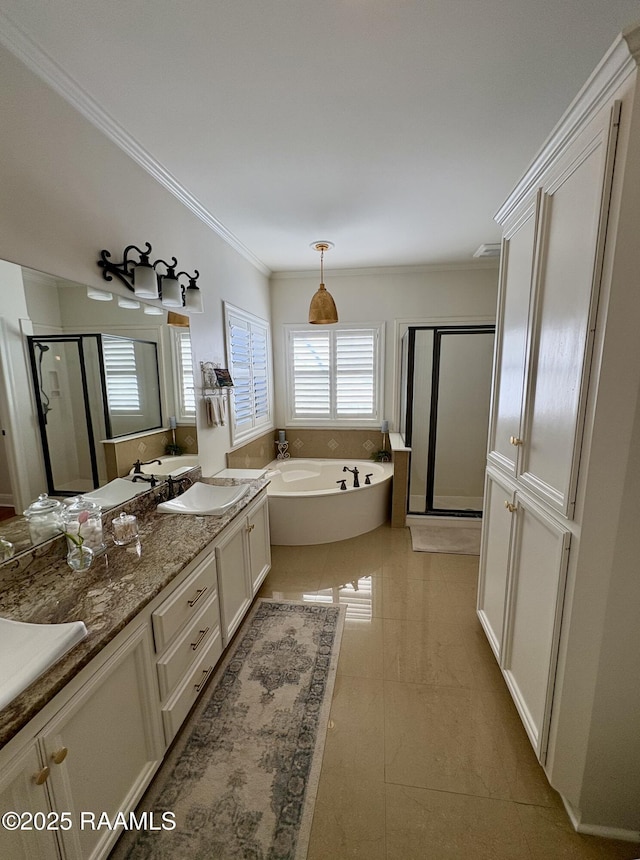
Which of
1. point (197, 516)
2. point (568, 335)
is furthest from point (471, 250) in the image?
point (197, 516)

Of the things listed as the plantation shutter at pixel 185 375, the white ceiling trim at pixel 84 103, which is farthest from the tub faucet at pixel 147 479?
the white ceiling trim at pixel 84 103

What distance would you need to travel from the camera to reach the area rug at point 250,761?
1202 mm

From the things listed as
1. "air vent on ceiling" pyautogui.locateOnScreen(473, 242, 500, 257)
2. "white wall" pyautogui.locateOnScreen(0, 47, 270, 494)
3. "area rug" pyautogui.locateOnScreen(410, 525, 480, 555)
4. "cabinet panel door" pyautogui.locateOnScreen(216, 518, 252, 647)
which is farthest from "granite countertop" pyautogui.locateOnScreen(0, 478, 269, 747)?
"air vent on ceiling" pyautogui.locateOnScreen(473, 242, 500, 257)

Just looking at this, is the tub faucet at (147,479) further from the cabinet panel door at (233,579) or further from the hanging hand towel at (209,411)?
the hanging hand towel at (209,411)

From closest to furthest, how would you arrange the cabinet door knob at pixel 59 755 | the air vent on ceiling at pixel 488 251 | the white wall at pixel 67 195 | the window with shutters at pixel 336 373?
the cabinet door knob at pixel 59 755 → the white wall at pixel 67 195 → the air vent on ceiling at pixel 488 251 → the window with shutters at pixel 336 373

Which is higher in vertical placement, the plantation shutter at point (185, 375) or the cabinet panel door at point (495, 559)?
the plantation shutter at point (185, 375)

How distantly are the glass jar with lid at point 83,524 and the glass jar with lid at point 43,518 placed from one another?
0.04 meters

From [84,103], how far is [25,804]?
2.45 m

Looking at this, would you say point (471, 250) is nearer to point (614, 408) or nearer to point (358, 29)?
point (358, 29)

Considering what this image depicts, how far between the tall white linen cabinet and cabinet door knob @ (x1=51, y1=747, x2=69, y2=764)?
5.01 feet

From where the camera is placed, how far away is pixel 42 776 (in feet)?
2.78

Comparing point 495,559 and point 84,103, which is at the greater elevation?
point 84,103

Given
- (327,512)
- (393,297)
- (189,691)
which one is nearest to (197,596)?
(189,691)

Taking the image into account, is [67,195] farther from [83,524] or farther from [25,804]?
[25,804]
